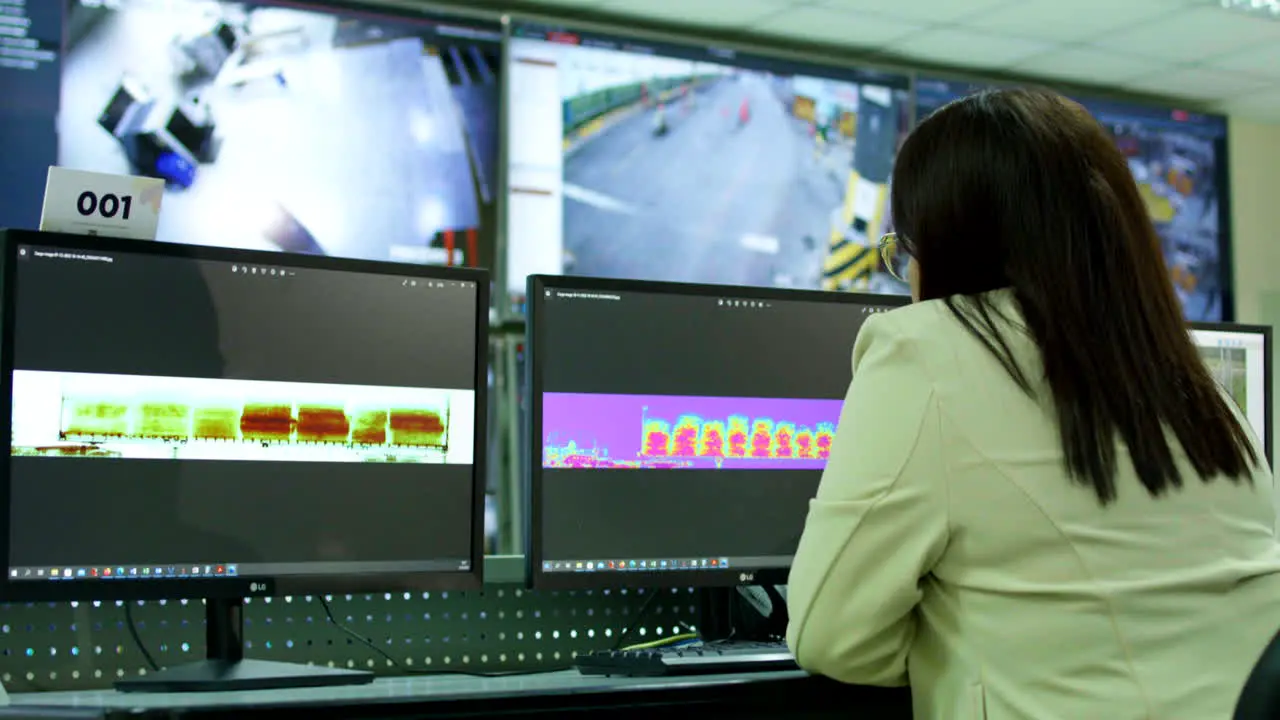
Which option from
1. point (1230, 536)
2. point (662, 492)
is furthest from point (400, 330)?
point (1230, 536)

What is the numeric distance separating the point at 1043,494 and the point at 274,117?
2.94 m

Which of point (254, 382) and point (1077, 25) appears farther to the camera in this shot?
point (1077, 25)

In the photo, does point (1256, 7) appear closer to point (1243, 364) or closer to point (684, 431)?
point (1243, 364)

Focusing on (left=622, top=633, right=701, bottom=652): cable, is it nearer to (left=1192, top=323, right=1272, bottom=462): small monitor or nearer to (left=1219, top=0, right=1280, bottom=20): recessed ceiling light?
(left=1192, top=323, right=1272, bottom=462): small monitor

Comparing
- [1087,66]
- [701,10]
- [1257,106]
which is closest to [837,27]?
[701,10]

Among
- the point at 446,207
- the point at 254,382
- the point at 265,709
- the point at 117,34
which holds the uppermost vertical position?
the point at 117,34

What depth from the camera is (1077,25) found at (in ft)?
14.1

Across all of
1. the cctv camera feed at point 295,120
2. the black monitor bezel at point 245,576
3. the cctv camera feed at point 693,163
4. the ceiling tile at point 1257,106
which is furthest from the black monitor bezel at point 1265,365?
the ceiling tile at point 1257,106

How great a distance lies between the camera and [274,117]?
362cm

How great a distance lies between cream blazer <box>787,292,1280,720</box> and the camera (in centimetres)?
112

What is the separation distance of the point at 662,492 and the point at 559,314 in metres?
0.26

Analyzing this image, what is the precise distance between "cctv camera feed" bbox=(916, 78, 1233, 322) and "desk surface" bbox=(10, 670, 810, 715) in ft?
13.4

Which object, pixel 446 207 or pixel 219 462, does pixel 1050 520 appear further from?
pixel 446 207

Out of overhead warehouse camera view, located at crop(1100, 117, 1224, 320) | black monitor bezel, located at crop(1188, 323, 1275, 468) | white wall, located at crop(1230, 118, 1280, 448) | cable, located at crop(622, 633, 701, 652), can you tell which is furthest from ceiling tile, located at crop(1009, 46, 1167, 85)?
cable, located at crop(622, 633, 701, 652)
